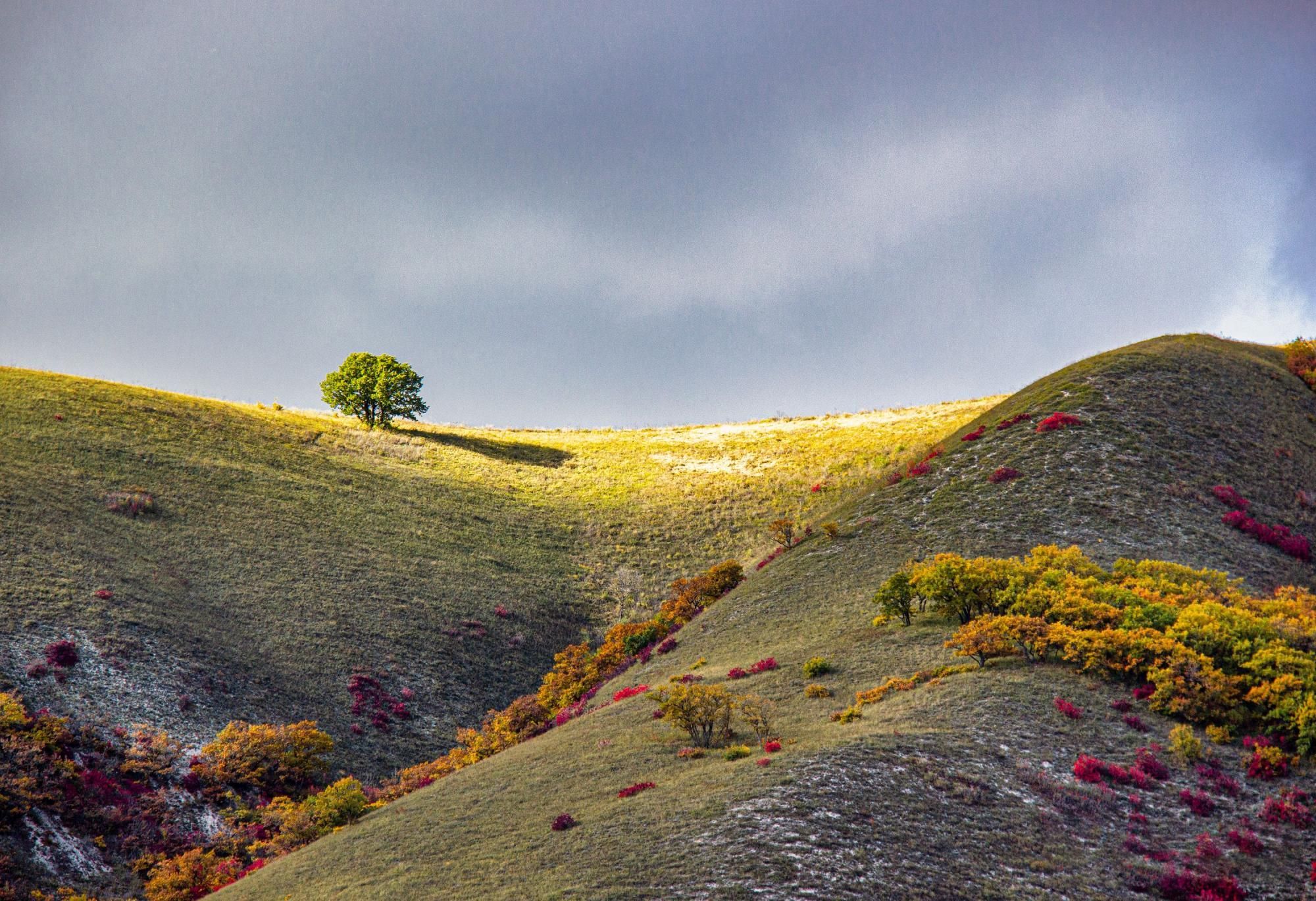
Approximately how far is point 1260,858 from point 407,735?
3595cm

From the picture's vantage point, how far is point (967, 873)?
47.3 feet

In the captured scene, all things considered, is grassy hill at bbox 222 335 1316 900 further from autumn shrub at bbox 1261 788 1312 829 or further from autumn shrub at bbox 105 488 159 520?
autumn shrub at bbox 105 488 159 520

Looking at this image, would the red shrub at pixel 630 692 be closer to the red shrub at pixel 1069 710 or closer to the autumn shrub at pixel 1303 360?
the red shrub at pixel 1069 710

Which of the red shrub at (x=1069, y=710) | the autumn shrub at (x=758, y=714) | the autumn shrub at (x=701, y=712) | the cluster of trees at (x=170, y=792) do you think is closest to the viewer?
the red shrub at (x=1069, y=710)

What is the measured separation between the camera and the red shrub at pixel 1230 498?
3819cm

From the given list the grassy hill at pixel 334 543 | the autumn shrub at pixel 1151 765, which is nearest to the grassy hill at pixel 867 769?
the autumn shrub at pixel 1151 765

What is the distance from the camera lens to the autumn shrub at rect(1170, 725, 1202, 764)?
62.5 feet

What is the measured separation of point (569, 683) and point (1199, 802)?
3044cm

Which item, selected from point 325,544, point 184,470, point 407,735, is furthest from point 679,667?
point 184,470

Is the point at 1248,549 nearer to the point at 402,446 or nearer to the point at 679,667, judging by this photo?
the point at 679,667

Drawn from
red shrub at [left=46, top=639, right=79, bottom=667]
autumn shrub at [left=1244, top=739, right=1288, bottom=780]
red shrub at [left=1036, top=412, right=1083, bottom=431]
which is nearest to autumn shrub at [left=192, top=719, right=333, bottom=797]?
red shrub at [left=46, top=639, right=79, bottom=667]

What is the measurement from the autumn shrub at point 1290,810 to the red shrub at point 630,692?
68.3 feet

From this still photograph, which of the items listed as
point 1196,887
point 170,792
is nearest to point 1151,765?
point 1196,887

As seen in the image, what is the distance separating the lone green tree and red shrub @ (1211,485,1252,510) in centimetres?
7787
